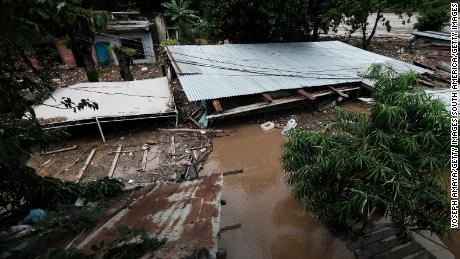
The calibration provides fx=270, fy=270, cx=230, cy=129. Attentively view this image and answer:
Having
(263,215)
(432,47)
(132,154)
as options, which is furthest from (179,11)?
(263,215)

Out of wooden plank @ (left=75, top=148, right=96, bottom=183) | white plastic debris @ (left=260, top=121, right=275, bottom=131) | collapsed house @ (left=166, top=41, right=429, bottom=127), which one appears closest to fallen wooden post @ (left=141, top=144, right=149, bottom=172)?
wooden plank @ (left=75, top=148, right=96, bottom=183)

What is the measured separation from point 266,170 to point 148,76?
10.8 metres

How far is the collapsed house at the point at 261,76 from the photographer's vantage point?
10.7 m

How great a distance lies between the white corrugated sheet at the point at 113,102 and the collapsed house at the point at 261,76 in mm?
1137

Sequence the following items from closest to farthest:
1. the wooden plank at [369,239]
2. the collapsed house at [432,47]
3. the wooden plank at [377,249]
Answer: 1. the wooden plank at [377,249]
2. the wooden plank at [369,239]
3. the collapsed house at [432,47]

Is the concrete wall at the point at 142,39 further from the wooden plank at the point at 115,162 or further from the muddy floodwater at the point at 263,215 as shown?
the muddy floodwater at the point at 263,215

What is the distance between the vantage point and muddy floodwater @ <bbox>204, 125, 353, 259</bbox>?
606 centimetres

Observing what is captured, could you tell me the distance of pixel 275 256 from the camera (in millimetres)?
5949

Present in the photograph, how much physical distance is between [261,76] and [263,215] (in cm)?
667

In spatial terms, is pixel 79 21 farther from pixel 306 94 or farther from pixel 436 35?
pixel 436 35

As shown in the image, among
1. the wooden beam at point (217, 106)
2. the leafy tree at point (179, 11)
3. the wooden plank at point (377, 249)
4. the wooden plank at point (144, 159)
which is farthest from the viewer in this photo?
the leafy tree at point (179, 11)

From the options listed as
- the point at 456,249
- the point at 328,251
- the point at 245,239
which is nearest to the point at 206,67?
the point at 245,239

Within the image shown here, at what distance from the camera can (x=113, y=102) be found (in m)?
10.6

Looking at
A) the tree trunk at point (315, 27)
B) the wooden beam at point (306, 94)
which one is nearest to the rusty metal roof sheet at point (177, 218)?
the wooden beam at point (306, 94)
